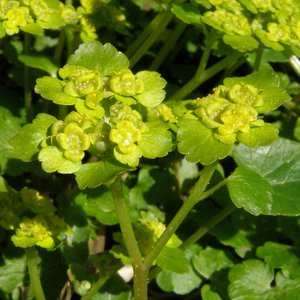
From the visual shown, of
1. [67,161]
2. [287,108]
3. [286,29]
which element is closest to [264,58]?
[287,108]

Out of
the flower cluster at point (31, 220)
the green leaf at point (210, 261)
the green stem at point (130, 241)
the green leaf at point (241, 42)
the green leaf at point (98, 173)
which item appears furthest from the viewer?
the green leaf at point (210, 261)

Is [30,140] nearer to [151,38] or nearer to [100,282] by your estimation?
[100,282]

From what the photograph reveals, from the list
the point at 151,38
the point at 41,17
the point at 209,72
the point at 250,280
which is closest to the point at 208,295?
the point at 250,280

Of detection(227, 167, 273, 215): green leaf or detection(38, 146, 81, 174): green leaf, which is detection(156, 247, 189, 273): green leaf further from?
detection(38, 146, 81, 174): green leaf

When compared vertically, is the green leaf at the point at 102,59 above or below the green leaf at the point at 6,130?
above

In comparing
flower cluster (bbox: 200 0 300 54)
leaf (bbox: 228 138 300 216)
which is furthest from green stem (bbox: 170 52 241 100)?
leaf (bbox: 228 138 300 216)

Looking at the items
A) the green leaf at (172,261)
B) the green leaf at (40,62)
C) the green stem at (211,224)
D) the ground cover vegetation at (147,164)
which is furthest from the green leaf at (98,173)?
the green leaf at (40,62)

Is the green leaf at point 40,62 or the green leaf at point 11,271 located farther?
the green leaf at point 40,62

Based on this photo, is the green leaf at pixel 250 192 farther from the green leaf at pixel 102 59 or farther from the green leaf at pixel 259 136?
the green leaf at pixel 102 59
